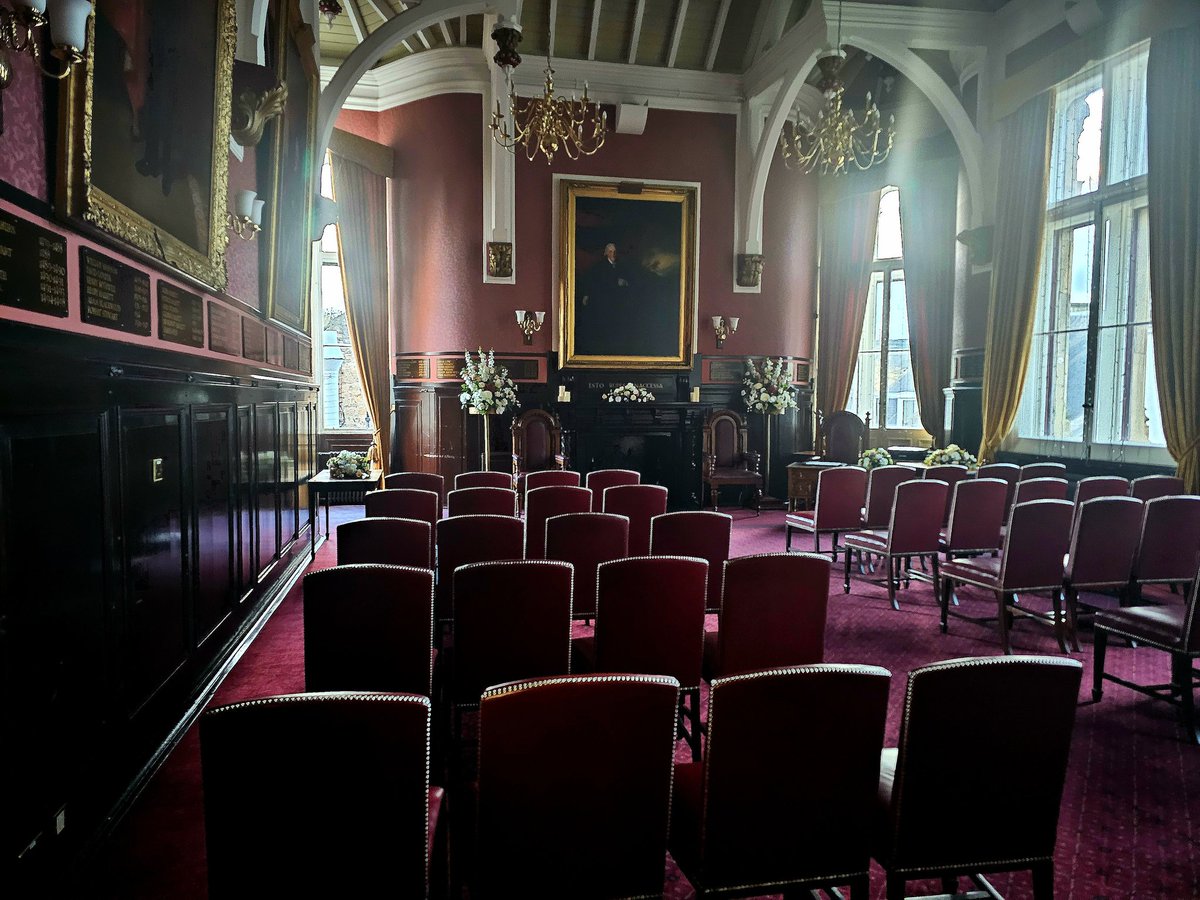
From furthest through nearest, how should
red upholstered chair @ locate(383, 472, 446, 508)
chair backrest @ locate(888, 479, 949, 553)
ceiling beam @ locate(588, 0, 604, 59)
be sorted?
ceiling beam @ locate(588, 0, 604, 59) → red upholstered chair @ locate(383, 472, 446, 508) → chair backrest @ locate(888, 479, 949, 553)

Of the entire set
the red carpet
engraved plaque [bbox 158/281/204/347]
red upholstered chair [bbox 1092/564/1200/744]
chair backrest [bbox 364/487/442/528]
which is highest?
engraved plaque [bbox 158/281/204/347]

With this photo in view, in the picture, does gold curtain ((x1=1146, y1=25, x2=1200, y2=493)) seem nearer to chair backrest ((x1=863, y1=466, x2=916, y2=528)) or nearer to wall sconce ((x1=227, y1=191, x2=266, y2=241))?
chair backrest ((x1=863, y1=466, x2=916, y2=528))

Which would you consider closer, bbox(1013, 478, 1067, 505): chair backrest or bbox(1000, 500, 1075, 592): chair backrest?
bbox(1000, 500, 1075, 592): chair backrest

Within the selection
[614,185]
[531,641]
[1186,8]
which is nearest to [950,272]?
[1186,8]

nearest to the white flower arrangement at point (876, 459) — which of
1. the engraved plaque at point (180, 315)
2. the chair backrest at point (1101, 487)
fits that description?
the chair backrest at point (1101, 487)

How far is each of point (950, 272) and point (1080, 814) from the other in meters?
8.50

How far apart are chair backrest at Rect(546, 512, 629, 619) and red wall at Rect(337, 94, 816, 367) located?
659 centimetres

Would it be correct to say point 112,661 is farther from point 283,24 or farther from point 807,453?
point 807,453

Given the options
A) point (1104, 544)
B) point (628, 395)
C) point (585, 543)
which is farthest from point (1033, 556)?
point (628, 395)

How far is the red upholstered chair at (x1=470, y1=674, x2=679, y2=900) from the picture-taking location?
5.02ft

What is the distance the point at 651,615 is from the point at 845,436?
27.5ft

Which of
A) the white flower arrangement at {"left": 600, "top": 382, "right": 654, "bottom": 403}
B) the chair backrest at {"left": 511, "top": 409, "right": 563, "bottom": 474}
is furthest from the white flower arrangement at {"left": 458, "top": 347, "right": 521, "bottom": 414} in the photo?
the white flower arrangement at {"left": 600, "top": 382, "right": 654, "bottom": 403}

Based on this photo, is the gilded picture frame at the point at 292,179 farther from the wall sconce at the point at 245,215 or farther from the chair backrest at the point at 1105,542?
the chair backrest at the point at 1105,542

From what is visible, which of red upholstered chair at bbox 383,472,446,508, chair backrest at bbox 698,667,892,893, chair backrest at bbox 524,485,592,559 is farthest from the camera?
red upholstered chair at bbox 383,472,446,508
